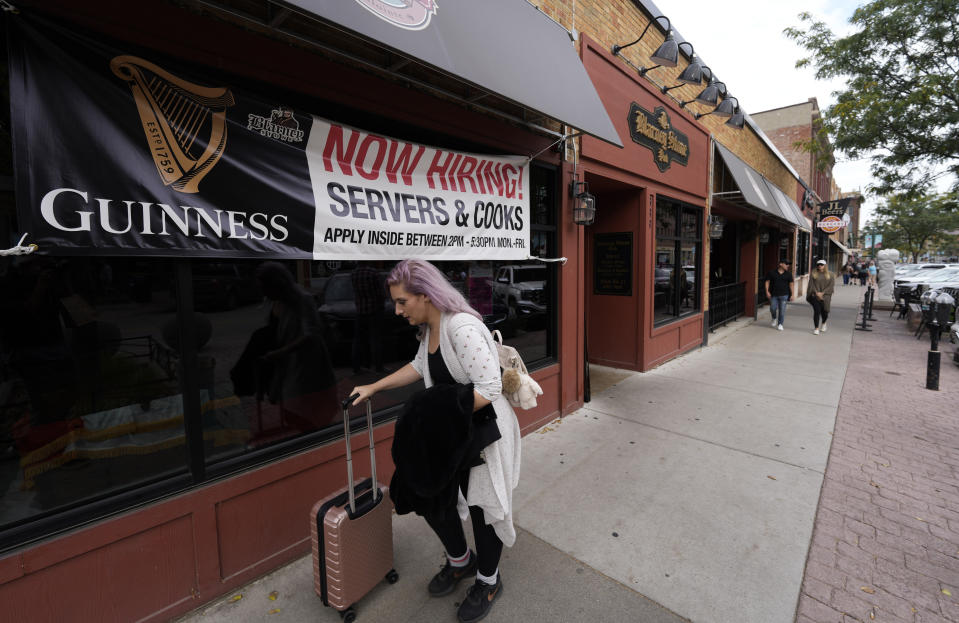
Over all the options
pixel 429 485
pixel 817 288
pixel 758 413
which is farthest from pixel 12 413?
pixel 817 288

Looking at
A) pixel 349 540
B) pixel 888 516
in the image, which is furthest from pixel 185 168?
pixel 888 516

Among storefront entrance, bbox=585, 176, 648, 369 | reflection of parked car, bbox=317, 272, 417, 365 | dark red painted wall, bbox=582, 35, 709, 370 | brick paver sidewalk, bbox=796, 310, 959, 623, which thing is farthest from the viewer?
storefront entrance, bbox=585, 176, 648, 369

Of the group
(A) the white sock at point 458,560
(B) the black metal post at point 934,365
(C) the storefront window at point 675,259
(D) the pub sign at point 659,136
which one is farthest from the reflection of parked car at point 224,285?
(B) the black metal post at point 934,365

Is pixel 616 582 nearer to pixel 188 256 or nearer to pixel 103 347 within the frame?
pixel 188 256

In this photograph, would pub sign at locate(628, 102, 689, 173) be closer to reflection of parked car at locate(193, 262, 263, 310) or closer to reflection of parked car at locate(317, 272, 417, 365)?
reflection of parked car at locate(317, 272, 417, 365)

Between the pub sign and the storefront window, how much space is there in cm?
71

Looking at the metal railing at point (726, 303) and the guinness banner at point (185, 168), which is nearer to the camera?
the guinness banner at point (185, 168)

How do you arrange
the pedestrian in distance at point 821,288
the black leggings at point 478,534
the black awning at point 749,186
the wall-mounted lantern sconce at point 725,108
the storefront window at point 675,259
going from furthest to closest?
the pedestrian in distance at point 821,288 < the black awning at point 749,186 < the wall-mounted lantern sconce at point 725,108 < the storefront window at point 675,259 < the black leggings at point 478,534

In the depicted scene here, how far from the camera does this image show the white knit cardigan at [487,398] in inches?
83.9

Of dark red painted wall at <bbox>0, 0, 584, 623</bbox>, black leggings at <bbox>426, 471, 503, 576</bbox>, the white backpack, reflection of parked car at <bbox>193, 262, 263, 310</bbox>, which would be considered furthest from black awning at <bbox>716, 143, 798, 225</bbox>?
reflection of parked car at <bbox>193, 262, 263, 310</bbox>

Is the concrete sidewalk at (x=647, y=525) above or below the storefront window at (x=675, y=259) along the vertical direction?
below

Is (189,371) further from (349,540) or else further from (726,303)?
(726,303)

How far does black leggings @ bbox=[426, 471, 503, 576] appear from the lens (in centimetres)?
239

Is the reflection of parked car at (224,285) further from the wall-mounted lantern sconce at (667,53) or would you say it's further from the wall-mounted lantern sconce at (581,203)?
the wall-mounted lantern sconce at (667,53)
